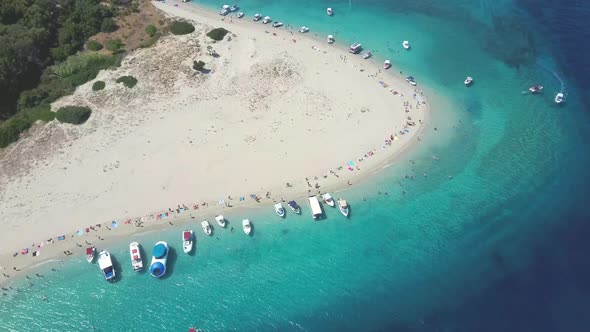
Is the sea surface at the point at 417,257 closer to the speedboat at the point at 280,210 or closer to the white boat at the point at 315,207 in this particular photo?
the speedboat at the point at 280,210

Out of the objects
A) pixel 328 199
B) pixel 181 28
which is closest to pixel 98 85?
pixel 181 28

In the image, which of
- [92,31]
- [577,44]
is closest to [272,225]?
[92,31]

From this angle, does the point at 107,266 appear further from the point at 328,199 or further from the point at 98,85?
the point at 98,85

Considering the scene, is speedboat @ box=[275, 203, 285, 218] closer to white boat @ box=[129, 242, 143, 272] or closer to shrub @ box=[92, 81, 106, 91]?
white boat @ box=[129, 242, 143, 272]

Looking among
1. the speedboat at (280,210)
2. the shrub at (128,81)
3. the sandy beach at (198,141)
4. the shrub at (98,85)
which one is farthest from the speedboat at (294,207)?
the shrub at (98,85)

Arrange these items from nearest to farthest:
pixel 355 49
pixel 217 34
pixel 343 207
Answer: pixel 343 207 → pixel 217 34 → pixel 355 49

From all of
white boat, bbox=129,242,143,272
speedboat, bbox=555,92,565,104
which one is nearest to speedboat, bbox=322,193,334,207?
white boat, bbox=129,242,143,272
